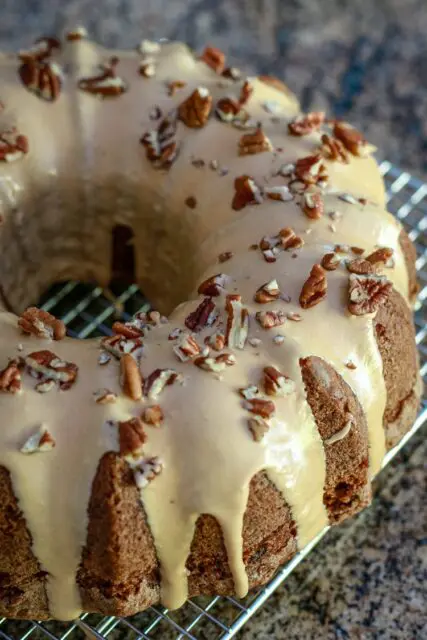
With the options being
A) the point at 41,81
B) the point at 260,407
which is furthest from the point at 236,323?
the point at 41,81

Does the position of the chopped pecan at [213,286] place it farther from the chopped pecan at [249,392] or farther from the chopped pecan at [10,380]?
the chopped pecan at [10,380]

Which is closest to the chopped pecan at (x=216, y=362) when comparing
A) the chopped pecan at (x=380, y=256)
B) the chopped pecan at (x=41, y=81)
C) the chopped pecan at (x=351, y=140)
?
the chopped pecan at (x=380, y=256)

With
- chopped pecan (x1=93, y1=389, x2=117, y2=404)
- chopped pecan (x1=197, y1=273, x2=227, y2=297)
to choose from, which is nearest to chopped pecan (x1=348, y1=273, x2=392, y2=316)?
chopped pecan (x1=197, y1=273, x2=227, y2=297)

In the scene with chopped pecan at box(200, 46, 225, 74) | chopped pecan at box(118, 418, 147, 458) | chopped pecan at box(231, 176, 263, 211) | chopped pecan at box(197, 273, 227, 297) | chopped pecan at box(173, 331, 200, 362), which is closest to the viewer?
chopped pecan at box(118, 418, 147, 458)

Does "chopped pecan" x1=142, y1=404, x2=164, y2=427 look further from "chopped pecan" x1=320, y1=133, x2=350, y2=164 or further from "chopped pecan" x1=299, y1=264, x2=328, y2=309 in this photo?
"chopped pecan" x1=320, y1=133, x2=350, y2=164

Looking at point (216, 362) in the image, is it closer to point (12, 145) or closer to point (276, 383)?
point (276, 383)

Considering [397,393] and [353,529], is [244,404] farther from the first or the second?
[353,529]
